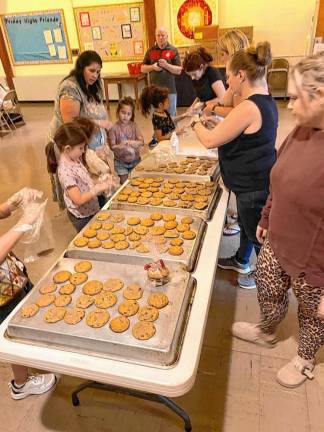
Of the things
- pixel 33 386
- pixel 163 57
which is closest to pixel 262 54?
pixel 33 386

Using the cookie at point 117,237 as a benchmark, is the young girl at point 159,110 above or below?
above

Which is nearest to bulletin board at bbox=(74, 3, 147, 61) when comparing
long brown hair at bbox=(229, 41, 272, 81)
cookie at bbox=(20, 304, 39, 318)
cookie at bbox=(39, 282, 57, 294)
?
long brown hair at bbox=(229, 41, 272, 81)

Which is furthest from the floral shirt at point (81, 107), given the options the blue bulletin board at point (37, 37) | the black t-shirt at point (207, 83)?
the blue bulletin board at point (37, 37)

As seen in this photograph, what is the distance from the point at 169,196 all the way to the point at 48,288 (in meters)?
0.78

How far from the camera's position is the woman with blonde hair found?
37.2 inches

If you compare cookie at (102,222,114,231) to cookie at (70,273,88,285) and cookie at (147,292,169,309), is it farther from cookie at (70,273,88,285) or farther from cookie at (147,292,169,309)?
cookie at (147,292,169,309)

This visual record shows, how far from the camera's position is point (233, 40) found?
5.13ft

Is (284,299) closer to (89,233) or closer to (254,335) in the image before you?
(254,335)

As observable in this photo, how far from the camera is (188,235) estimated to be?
4.27 ft

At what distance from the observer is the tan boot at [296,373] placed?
1.44m

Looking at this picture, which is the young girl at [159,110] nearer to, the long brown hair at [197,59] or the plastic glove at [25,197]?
the long brown hair at [197,59]

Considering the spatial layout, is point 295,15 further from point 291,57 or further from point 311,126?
point 311,126

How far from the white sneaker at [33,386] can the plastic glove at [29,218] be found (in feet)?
2.54

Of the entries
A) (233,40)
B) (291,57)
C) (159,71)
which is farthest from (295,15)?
(233,40)
